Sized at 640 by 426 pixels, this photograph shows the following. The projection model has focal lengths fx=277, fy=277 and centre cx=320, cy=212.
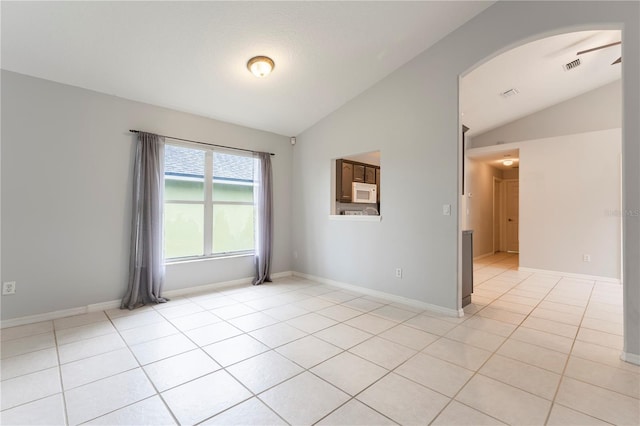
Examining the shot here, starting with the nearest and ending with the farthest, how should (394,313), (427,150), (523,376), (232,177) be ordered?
(523,376)
(394,313)
(427,150)
(232,177)

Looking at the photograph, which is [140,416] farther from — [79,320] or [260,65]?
[260,65]

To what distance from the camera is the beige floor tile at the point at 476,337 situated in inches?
98.3

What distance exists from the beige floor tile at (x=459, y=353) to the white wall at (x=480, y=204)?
4921 mm

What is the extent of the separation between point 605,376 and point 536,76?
14.1ft

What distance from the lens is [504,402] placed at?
1.72m

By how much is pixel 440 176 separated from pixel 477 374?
2.11 metres

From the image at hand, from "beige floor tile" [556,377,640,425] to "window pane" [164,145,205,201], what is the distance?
4.51m

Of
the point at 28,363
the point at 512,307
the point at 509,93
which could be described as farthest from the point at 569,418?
the point at 509,93

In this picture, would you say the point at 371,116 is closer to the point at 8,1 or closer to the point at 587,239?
the point at 8,1

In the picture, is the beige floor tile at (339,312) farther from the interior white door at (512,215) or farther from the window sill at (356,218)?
the interior white door at (512,215)

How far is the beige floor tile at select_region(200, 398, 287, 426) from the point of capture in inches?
61.2

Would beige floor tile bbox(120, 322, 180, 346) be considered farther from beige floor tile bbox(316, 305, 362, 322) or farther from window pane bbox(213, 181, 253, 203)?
window pane bbox(213, 181, 253, 203)

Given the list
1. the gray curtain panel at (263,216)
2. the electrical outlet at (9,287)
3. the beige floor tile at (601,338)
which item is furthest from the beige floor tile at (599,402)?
the electrical outlet at (9,287)

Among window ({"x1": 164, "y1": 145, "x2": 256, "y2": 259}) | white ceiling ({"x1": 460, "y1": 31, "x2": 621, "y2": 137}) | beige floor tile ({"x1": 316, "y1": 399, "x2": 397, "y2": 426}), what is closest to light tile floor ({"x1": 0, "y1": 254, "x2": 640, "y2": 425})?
beige floor tile ({"x1": 316, "y1": 399, "x2": 397, "y2": 426})
